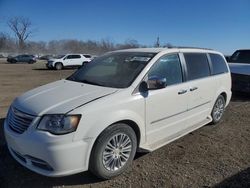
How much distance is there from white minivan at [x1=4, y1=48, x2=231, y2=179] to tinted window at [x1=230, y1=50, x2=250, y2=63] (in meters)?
6.17

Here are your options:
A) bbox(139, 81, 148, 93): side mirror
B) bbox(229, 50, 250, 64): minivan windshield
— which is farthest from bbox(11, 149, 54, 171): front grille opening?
bbox(229, 50, 250, 64): minivan windshield

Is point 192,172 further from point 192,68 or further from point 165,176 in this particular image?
point 192,68

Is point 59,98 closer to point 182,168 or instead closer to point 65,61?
point 182,168

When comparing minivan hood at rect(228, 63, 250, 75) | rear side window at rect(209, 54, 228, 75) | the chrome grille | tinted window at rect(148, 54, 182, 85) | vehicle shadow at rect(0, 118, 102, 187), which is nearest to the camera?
the chrome grille

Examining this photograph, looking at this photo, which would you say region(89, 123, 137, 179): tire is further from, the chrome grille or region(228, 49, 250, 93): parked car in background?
region(228, 49, 250, 93): parked car in background

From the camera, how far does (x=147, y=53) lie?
4402 millimetres

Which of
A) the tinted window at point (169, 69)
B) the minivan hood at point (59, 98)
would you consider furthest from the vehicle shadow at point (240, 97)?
the minivan hood at point (59, 98)

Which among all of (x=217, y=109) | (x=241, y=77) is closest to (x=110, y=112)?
(x=217, y=109)

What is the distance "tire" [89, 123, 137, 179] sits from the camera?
10.9ft

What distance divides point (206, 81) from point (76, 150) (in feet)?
10.1

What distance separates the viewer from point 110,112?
336 centimetres

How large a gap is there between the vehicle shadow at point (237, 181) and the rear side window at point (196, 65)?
5.87ft

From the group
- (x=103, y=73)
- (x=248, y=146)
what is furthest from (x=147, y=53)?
(x=248, y=146)

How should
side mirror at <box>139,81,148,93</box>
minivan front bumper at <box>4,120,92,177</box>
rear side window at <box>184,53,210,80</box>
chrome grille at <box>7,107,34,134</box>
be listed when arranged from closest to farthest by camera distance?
1. minivan front bumper at <box>4,120,92,177</box>
2. chrome grille at <box>7,107,34,134</box>
3. side mirror at <box>139,81,148,93</box>
4. rear side window at <box>184,53,210,80</box>
